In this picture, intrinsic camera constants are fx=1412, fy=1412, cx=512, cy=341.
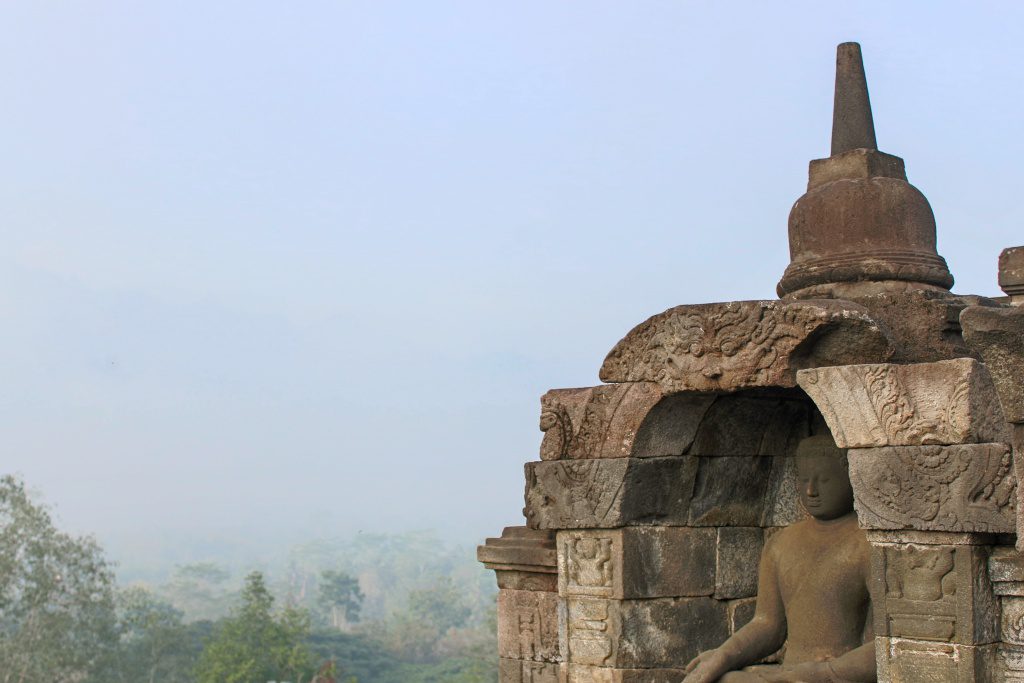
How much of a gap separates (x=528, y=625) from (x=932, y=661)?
2547 mm

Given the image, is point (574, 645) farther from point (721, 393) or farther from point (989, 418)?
point (989, 418)

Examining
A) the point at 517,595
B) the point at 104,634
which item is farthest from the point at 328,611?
the point at 517,595

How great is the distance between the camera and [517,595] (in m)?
7.41

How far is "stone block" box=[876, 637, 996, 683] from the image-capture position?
518 cm

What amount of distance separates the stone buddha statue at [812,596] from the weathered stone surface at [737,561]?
22 centimetres

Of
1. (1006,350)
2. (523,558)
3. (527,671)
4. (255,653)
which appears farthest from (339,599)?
(1006,350)

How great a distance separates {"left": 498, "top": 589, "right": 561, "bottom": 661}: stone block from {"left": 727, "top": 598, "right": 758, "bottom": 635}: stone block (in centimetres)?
88

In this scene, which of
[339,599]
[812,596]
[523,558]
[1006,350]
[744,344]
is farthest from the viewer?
[339,599]

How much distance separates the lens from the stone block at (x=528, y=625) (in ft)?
23.6

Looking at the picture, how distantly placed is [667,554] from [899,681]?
64.2 inches

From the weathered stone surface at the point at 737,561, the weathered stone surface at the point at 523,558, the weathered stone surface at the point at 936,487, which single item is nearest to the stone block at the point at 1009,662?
the weathered stone surface at the point at 936,487

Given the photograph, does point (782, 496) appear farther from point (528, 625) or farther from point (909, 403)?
point (909, 403)

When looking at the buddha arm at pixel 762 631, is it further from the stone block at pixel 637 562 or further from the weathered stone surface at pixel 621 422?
the weathered stone surface at pixel 621 422

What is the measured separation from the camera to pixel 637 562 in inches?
264
